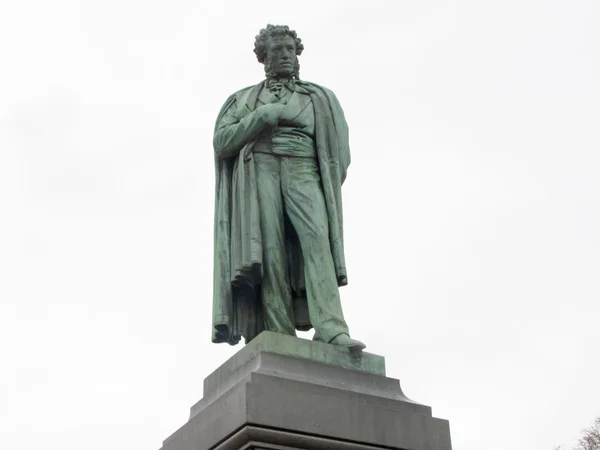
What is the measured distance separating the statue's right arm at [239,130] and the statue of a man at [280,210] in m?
0.01

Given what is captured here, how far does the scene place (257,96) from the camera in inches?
432

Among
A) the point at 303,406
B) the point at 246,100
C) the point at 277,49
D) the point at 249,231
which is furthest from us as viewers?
the point at 277,49

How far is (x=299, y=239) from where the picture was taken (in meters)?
10.1

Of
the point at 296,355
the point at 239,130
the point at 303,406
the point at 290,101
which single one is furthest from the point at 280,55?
the point at 303,406

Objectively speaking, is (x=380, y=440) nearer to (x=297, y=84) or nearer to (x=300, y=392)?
(x=300, y=392)

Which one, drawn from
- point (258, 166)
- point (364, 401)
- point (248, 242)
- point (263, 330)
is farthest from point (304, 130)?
point (364, 401)

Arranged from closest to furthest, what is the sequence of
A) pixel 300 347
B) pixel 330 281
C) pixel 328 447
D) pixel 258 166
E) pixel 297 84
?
pixel 328 447, pixel 300 347, pixel 330 281, pixel 258 166, pixel 297 84

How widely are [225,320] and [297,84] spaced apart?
9.90ft

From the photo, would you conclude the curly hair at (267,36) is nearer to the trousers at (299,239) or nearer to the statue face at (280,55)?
the statue face at (280,55)

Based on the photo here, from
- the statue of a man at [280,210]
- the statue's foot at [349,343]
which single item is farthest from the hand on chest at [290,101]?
the statue's foot at [349,343]

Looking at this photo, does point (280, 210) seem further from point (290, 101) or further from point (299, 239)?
point (290, 101)

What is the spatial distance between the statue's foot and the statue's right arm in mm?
2463

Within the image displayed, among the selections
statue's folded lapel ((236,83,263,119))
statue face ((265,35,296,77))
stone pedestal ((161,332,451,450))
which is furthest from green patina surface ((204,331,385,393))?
statue face ((265,35,296,77))

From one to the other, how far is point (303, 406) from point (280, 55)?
445cm
